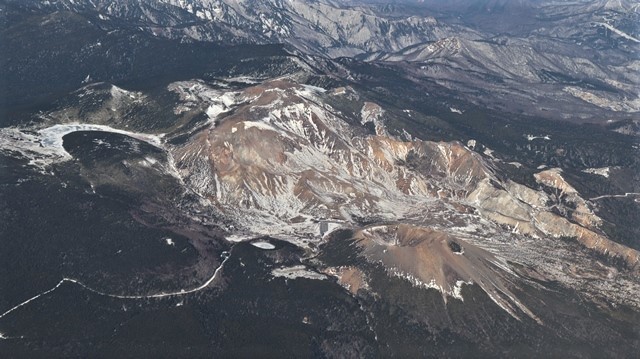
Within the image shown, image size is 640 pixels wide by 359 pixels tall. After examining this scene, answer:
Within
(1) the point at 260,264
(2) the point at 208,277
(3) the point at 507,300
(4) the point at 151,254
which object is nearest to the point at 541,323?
(3) the point at 507,300

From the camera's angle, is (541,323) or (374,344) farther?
(541,323)

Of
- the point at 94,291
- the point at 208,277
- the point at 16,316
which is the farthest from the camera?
the point at 208,277

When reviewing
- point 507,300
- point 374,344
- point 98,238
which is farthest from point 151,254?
point 507,300

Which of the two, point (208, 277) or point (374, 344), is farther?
point (208, 277)

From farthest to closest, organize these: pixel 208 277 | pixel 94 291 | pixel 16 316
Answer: pixel 208 277, pixel 94 291, pixel 16 316

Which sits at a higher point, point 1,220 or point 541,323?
point 1,220

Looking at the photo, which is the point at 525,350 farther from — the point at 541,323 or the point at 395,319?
the point at 395,319

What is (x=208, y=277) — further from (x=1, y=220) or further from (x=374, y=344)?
(x=1, y=220)
